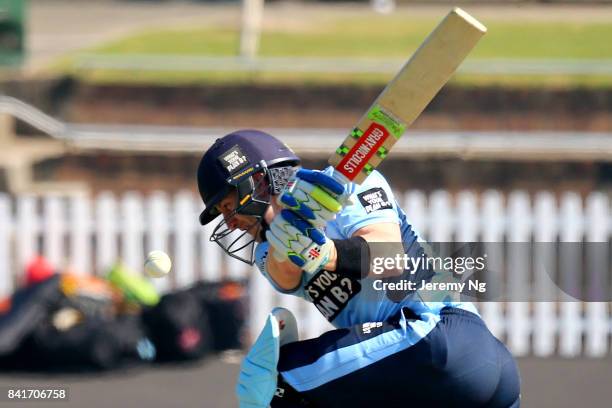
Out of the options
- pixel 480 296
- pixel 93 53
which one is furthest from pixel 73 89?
pixel 480 296

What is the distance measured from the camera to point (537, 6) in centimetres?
1461

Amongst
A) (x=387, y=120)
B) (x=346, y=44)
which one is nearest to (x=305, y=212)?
(x=387, y=120)

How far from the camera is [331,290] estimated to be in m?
3.38

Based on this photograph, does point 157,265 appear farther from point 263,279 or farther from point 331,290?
point 263,279

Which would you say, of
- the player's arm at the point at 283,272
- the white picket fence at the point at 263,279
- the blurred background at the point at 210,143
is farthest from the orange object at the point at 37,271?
the player's arm at the point at 283,272

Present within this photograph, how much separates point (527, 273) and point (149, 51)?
6.37m

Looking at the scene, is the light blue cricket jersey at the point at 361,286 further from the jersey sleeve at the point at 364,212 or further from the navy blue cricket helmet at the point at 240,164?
the navy blue cricket helmet at the point at 240,164

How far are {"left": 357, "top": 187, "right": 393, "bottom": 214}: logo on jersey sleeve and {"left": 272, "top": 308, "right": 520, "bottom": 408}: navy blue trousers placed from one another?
330 millimetres

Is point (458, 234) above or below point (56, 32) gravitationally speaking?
below

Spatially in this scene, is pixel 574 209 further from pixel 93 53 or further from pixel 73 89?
pixel 93 53

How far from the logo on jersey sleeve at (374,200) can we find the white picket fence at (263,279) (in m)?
5.14

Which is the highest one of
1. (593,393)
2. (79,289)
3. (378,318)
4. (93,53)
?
(93,53)

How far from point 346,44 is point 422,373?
10973mm

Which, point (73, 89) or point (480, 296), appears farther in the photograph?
point (73, 89)
